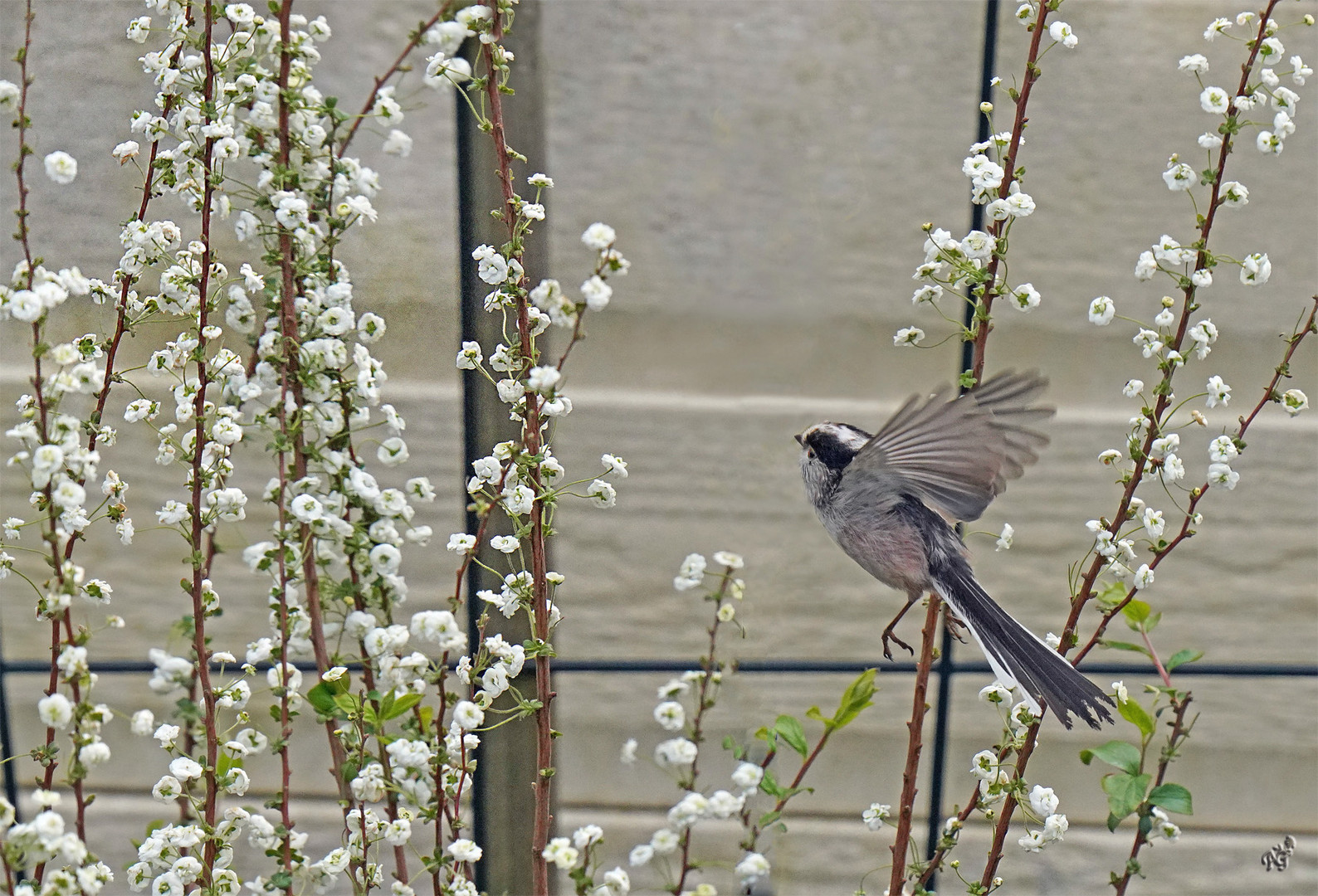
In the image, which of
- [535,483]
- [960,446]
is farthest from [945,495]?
[535,483]

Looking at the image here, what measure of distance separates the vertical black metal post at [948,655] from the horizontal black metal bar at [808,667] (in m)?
0.04

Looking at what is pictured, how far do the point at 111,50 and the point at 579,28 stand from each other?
0.67m

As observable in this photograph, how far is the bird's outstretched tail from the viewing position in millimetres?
884

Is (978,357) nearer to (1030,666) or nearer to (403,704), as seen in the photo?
(1030,666)

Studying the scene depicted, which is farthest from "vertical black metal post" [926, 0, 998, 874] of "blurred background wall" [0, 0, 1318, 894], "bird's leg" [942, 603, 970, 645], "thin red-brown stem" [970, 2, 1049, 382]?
"thin red-brown stem" [970, 2, 1049, 382]

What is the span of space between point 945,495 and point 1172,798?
0.37m

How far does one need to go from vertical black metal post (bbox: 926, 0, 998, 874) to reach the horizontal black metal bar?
4 centimetres

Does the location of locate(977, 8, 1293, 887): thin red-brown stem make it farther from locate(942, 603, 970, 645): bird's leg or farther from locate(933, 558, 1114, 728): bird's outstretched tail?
locate(942, 603, 970, 645): bird's leg

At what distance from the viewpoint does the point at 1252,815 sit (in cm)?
163

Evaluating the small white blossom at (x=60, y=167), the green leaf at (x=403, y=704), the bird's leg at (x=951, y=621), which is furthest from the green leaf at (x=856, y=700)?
the small white blossom at (x=60, y=167)

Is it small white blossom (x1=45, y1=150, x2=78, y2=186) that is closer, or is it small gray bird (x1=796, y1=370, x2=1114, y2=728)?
small white blossom (x1=45, y1=150, x2=78, y2=186)

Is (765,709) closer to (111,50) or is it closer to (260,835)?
(260,835)

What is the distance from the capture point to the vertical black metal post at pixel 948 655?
4.57ft

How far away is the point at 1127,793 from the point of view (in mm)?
987
